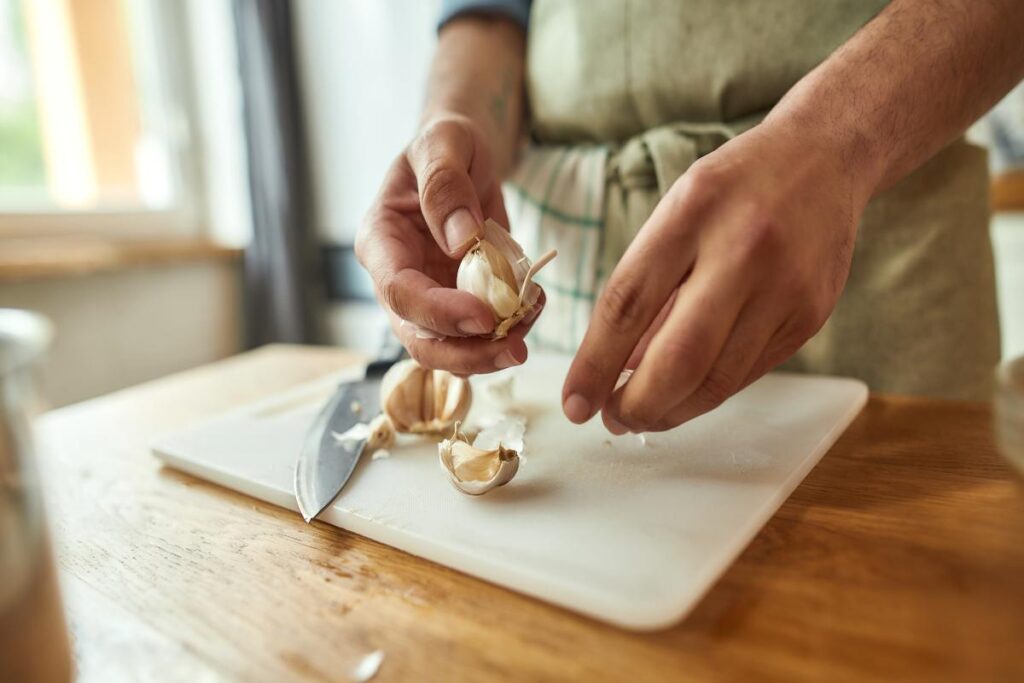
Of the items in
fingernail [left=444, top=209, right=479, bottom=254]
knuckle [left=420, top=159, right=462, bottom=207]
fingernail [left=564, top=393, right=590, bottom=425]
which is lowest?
fingernail [left=564, top=393, right=590, bottom=425]

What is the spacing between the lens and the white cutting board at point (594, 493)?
1.19 feet

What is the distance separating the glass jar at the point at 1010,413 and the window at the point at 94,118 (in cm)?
184

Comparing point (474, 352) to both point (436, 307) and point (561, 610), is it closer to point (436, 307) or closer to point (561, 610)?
point (436, 307)

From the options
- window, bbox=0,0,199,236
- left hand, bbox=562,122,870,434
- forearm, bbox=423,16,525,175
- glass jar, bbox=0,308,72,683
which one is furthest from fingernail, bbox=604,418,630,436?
window, bbox=0,0,199,236

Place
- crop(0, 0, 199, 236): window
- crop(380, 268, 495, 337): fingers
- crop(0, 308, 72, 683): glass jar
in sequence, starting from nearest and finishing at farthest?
crop(0, 308, 72, 683): glass jar, crop(380, 268, 495, 337): fingers, crop(0, 0, 199, 236): window

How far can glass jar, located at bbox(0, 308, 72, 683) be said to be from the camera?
0.27 metres

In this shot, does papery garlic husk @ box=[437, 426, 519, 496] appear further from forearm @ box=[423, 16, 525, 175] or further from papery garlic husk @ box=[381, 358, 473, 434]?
forearm @ box=[423, 16, 525, 175]

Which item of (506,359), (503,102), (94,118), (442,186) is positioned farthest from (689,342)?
(94,118)

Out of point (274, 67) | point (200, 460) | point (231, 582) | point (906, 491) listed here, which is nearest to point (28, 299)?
point (274, 67)

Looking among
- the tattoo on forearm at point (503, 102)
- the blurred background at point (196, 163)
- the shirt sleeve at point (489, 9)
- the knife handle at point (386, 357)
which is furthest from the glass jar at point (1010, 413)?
the blurred background at point (196, 163)

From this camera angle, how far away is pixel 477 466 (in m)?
0.47

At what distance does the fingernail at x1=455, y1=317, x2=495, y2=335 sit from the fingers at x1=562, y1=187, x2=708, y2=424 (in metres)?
0.08

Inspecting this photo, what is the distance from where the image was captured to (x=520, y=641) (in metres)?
0.33

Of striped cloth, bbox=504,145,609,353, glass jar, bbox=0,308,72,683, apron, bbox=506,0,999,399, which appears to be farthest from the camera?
striped cloth, bbox=504,145,609,353
